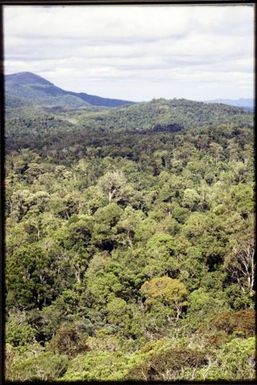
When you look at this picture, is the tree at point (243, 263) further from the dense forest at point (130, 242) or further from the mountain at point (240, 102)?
the mountain at point (240, 102)

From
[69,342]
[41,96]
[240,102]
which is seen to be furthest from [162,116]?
[69,342]

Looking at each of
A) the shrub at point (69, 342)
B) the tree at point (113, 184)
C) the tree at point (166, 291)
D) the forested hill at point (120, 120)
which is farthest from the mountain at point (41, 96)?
the shrub at point (69, 342)

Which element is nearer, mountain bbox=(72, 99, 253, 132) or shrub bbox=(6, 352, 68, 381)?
shrub bbox=(6, 352, 68, 381)

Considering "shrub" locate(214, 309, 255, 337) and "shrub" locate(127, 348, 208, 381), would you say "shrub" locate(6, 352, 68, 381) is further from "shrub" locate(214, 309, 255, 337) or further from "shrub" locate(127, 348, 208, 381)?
"shrub" locate(214, 309, 255, 337)

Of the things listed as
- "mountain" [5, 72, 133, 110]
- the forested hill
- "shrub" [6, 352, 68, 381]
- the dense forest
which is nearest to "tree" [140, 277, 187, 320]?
the dense forest

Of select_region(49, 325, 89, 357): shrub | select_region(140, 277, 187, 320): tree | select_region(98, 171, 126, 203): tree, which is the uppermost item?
select_region(98, 171, 126, 203): tree
